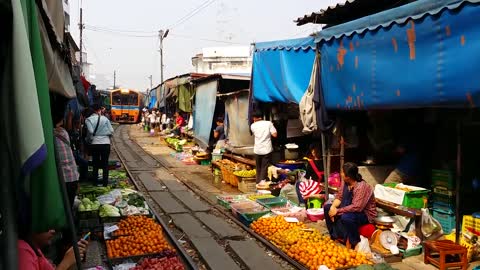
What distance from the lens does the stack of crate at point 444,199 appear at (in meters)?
6.56

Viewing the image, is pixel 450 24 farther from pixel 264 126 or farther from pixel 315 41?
pixel 264 126

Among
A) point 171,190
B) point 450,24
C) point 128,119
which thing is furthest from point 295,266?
point 128,119

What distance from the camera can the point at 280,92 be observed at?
970 centimetres

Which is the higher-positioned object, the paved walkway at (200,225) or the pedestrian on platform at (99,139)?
the pedestrian on platform at (99,139)

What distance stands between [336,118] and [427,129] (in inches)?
72.3

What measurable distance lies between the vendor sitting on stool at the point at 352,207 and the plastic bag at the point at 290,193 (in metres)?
2.45

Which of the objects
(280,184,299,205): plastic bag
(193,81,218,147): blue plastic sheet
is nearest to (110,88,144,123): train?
(193,81,218,147): blue plastic sheet

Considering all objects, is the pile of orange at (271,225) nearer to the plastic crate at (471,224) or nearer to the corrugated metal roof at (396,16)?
the plastic crate at (471,224)

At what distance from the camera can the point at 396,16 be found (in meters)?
5.81

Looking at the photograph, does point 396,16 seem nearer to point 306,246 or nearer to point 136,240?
point 306,246

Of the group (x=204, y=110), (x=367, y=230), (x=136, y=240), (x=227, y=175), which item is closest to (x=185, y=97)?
(x=204, y=110)

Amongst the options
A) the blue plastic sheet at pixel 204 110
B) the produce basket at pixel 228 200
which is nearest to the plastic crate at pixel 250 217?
the produce basket at pixel 228 200

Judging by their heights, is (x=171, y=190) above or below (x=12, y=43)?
below

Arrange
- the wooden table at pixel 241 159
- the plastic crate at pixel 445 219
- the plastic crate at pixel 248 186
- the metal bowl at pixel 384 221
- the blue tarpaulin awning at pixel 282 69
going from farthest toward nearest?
1. the wooden table at pixel 241 159
2. the plastic crate at pixel 248 186
3. the blue tarpaulin awning at pixel 282 69
4. the metal bowl at pixel 384 221
5. the plastic crate at pixel 445 219
